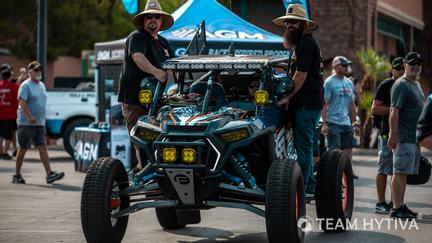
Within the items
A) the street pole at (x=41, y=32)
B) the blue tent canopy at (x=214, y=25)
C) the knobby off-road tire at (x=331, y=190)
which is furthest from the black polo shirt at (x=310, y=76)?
the street pole at (x=41, y=32)

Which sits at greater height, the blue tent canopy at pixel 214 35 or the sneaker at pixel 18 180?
the blue tent canopy at pixel 214 35

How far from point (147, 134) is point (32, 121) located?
7.00 meters

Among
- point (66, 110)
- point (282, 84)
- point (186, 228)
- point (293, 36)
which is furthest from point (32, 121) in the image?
point (282, 84)

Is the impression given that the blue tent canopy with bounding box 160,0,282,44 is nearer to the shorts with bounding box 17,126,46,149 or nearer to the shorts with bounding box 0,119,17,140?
the shorts with bounding box 17,126,46,149

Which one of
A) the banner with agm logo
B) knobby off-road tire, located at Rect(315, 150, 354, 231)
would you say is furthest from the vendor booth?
knobby off-road tire, located at Rect(315, 150, 354, 231)

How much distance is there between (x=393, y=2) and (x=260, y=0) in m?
7.64

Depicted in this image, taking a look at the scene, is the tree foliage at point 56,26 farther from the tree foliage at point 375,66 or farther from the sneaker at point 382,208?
the sneaker at point 382,208

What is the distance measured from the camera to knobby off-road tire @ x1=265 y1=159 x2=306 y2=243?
7.87 meters

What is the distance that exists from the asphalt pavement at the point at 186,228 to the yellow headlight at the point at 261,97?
1.54 m

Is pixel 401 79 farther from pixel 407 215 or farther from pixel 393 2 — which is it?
pixel 393 2

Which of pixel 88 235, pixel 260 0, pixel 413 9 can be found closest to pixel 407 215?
pixel 88 235

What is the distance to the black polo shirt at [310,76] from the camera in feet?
30.1

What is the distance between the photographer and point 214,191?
8336 millimetres

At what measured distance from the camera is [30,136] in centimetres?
1528
